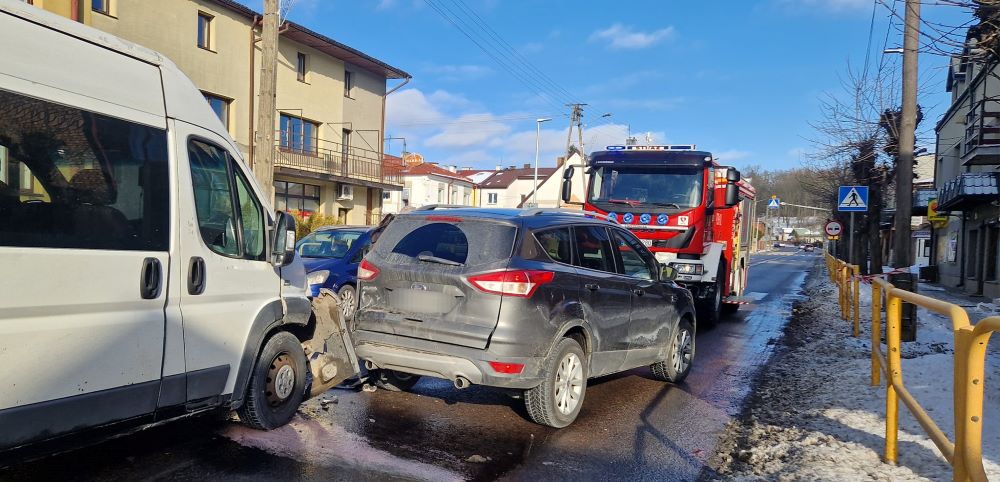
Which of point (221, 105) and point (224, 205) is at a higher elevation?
point (221, 105)

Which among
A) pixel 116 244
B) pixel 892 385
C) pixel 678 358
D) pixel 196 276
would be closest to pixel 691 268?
pixel 678 358

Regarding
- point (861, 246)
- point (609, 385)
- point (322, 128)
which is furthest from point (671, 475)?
point (861, 246)

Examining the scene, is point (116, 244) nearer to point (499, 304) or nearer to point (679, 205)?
point (499, 304)

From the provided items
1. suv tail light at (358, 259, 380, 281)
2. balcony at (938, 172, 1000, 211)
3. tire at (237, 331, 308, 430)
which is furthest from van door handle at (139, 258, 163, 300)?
balcony at (938, 172, 1000, 211)

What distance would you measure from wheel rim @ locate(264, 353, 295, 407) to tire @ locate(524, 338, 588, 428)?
181 centimetres

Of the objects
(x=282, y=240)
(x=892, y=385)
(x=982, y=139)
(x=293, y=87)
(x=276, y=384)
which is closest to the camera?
Result: (x=892, y=385)

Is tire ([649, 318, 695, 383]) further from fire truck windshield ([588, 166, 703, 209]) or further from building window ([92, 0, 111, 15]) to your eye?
building window ([92, 0, 111, 15])

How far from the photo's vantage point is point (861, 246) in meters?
31.5

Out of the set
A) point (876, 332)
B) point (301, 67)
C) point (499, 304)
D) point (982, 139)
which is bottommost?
point (876, 332)

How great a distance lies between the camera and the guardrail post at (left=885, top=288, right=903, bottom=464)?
14.6 feet

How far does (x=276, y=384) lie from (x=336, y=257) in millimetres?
6231

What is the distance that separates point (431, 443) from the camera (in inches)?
196

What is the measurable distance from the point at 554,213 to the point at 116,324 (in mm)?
3496

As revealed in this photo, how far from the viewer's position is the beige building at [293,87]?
62.3 feet
